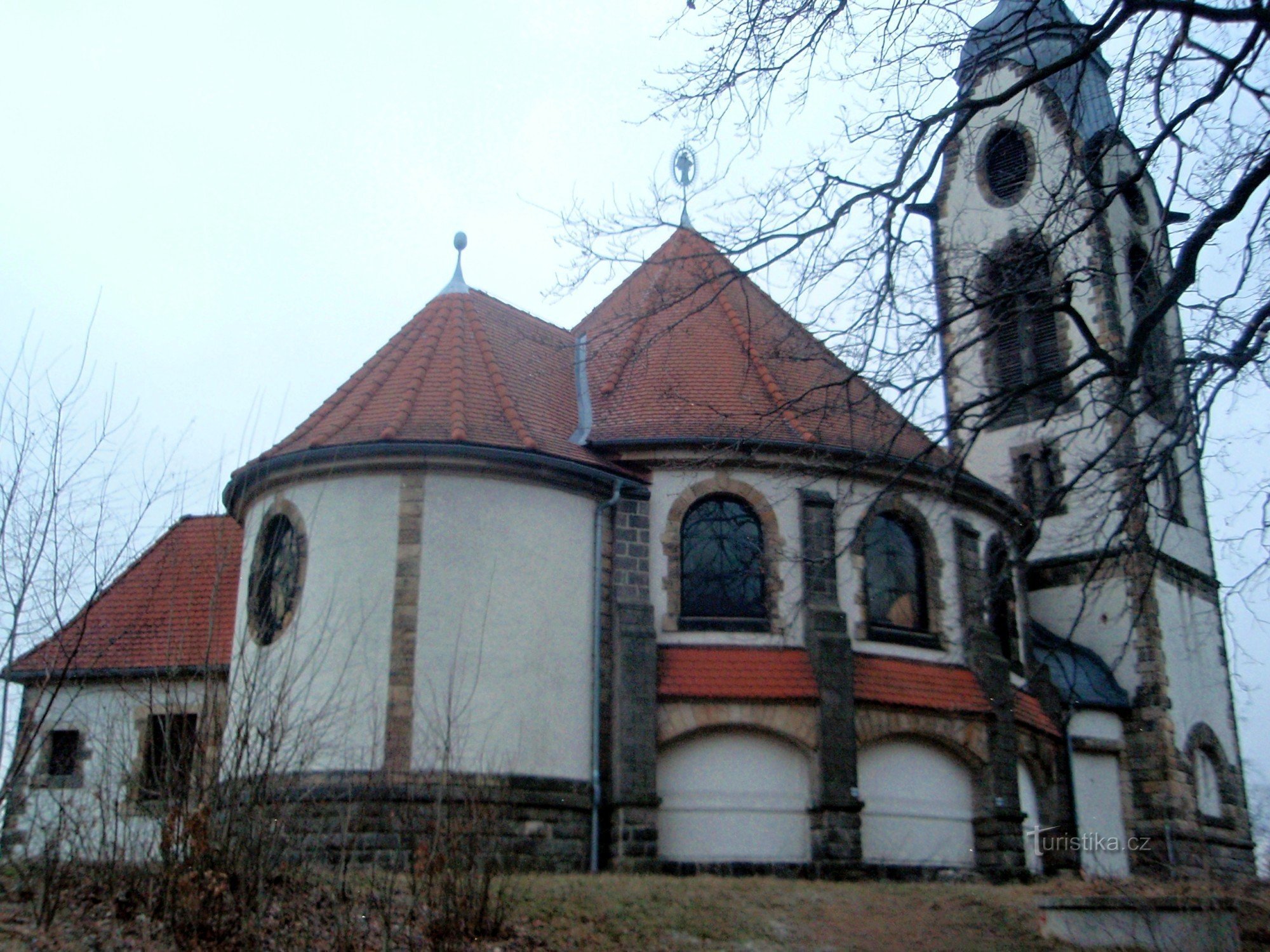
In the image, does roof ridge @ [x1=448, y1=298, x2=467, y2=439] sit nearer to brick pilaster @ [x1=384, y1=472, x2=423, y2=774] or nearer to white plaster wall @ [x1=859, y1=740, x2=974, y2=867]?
brick pilaster @ [x1=384, y1=472, x2=423, y2=774]

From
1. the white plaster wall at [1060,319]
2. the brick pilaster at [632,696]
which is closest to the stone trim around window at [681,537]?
the brick pilaster at [632,696]

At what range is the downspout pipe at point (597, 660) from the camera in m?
15.5

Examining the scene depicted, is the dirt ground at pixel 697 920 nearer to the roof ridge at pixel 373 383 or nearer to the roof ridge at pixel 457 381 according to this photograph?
the roof ridge at pixel 457 381

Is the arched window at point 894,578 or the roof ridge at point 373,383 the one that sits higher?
the roof ridge at point 373,383

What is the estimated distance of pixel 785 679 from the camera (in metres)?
16.4

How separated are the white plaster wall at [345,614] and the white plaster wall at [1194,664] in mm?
15208

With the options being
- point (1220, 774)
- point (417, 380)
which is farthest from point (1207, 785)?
point (417, 380)

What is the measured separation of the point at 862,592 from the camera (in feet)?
58.4

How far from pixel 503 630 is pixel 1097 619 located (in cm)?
1381

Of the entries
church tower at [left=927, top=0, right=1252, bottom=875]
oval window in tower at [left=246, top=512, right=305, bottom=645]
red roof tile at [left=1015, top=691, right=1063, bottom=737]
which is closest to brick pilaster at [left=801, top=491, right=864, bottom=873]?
church tower at [left=927, top=0, right=1252, bottom=875]

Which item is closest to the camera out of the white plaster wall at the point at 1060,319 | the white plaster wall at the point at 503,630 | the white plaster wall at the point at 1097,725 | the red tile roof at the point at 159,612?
the white plaster wall at the point at 503,630

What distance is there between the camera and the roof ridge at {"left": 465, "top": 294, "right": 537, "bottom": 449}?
54.0 feet

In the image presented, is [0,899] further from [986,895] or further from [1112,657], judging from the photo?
[1112,657]

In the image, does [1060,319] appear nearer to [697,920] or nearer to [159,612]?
[159,612]
